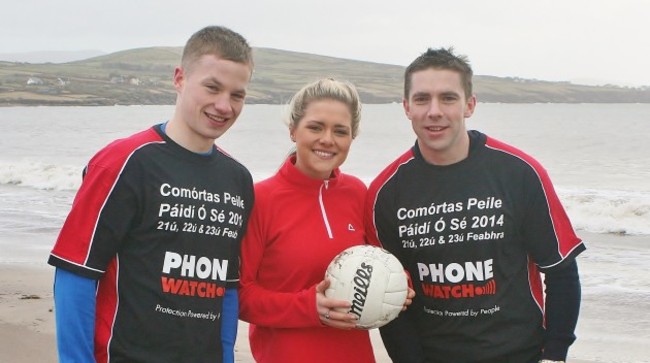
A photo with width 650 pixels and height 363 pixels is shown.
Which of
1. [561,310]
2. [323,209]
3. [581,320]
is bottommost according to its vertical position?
[581,320]

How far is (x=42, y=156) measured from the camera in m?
37.0

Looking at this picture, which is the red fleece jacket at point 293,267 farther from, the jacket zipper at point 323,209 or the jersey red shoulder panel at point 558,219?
the jersey red shoulder panel at point 558,219

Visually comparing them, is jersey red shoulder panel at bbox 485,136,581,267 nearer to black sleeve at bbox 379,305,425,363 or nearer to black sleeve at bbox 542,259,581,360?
black sleeve at bbox 542,259,581,360

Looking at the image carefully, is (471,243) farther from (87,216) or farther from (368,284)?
(87,216)

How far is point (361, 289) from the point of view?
3.77 meters

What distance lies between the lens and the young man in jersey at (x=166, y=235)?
3.28 m

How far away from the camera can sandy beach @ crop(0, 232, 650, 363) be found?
7.31m

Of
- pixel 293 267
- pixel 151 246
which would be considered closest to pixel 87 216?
pixel 151 246

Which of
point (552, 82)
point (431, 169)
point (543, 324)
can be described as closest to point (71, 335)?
point (431, 169)

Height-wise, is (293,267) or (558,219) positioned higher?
(558,219)

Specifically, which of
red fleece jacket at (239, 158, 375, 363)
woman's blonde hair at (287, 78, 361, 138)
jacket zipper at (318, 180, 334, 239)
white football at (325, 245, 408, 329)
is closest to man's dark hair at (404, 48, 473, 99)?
woman's blonde hair at (287, 78, 361, 138)

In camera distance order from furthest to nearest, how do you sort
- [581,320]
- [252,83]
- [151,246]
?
[252,83] < [581,320] < [151,246]

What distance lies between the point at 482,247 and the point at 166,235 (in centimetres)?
164

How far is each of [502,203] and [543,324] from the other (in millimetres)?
706
